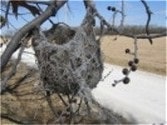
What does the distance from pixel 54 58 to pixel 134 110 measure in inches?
263

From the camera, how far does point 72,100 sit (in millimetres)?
2305

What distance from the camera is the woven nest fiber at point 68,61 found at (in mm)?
2586

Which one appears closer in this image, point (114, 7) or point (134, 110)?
point (114, 7)

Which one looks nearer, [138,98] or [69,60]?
[69,60]

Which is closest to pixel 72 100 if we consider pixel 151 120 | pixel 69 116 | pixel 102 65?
pixel 69 116

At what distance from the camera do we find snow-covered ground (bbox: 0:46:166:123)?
8788 mm

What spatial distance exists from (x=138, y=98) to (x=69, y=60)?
8145mm

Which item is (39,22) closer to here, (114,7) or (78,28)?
(114,7)

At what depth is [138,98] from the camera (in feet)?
35.0

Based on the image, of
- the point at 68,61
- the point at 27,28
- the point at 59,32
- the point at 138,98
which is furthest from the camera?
the point at 138,98

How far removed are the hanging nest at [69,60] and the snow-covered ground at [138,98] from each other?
4549 mm

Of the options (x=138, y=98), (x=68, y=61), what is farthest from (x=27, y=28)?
(x=138, y=98)

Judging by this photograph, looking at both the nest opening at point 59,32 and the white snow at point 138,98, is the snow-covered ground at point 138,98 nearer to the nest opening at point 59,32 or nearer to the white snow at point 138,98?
the white snow at point 138,98

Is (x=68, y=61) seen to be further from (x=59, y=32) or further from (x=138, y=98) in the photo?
(x=138, y=98)
